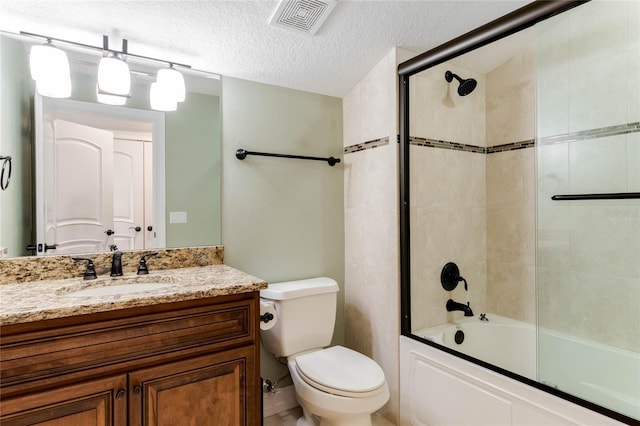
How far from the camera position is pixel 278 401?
204cm

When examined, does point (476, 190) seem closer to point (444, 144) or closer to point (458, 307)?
point (444, 144)

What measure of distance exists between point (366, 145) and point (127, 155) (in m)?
1.30

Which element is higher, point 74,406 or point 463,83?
point 463,83

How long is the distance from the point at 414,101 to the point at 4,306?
77.8 inches

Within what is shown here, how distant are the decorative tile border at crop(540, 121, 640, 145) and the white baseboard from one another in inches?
81.3

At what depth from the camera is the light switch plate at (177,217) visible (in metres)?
1.76

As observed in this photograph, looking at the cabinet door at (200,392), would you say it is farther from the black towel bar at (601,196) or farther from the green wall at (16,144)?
the black towel bar at (601,196)

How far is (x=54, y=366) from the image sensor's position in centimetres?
103

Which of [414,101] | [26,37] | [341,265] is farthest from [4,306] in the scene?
[414,101]

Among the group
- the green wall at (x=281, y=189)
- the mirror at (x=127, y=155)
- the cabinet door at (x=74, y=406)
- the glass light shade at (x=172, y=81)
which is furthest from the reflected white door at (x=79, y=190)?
the cabinet door at (x=74, y=406)

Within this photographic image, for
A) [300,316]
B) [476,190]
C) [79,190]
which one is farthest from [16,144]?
[476,190]

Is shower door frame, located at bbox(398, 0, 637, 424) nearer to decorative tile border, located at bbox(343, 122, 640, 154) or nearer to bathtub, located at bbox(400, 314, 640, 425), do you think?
bathtub, located at bbox(400, 314, 640, 425)

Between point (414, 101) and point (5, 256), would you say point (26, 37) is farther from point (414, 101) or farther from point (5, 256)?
point (414, 101)

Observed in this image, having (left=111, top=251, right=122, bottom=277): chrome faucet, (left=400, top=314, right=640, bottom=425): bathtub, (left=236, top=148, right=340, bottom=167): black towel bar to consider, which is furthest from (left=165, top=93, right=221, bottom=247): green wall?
(left=400, top=314, right=640, bottom=425): bathtub
